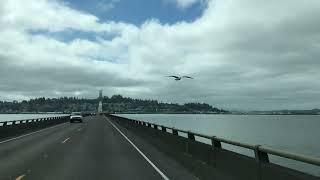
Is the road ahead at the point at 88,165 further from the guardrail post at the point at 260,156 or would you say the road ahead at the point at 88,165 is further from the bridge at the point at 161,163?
the guardrail post at the point at 260,156

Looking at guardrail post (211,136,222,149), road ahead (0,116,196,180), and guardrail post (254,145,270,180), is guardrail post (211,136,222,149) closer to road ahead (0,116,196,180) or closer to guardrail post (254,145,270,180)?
road ahead (0,116,196,180)

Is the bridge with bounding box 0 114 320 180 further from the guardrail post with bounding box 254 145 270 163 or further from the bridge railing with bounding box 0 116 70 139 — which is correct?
the bridge railing with bounding box 0 116 70 139

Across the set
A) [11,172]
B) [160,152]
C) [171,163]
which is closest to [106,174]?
[11,172]

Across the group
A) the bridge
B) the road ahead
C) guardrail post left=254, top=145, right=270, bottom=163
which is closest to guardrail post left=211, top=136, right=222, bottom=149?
the bridge

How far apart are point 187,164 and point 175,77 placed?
19.1 meters

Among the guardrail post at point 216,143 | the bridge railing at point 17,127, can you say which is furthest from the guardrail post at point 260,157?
the bridge railing at point 17,127

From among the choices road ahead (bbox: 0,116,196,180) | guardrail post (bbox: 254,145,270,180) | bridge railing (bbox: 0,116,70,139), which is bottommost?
road ahead (bbox: 0,116,196,180)

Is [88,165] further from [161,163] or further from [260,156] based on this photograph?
[260,156]

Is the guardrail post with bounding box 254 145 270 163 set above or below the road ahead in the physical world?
above

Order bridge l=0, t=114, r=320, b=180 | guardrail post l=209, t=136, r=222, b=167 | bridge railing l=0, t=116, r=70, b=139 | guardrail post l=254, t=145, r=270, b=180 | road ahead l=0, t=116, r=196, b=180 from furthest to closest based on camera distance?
bridge railing l=0, t=116, r=70, b=139 < road ahead l=0, t=116, r=196, b=180 < guardrail post l=209, t=136, r=222, b=167 < bridge l=0, t=114, r=320, b=180 < guardrail post l=254, t=145, r=270, b=180

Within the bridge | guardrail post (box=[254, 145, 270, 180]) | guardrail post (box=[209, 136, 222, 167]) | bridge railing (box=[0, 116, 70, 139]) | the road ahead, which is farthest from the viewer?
bridge railing (box=[0, 116, 70, 139])

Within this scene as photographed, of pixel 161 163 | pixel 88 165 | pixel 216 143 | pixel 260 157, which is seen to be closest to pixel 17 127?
pixel 161 163

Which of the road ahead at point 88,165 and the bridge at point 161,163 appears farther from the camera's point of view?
the road ahead at point 88,165

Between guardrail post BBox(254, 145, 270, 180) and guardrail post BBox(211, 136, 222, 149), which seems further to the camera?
guardrail post BBox(211, 136, 222, 149)
